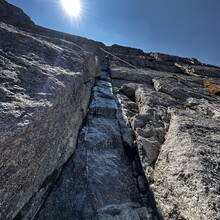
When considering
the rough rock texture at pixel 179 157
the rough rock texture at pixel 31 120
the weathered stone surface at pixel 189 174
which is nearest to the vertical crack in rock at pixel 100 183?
the rough rock texture at pixel 31 120

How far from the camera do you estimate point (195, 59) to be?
1544 inches

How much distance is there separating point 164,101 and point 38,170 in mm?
7491

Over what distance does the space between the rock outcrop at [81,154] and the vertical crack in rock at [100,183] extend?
3 centimetres

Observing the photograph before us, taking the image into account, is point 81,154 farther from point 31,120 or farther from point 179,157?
point 179,157

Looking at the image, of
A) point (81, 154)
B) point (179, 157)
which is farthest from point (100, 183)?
point (179, 157)

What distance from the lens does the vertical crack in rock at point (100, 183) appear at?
472cm

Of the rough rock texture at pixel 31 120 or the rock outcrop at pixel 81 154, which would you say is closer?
the rough rock texture at pixel 31 120

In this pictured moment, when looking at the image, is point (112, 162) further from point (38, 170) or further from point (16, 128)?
point (16, 128)

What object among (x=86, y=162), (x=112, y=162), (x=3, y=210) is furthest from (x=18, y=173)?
(x=112, y=162)

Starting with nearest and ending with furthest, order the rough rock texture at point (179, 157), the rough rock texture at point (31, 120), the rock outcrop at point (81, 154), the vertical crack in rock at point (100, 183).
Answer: the rough rock texture at point (31, 120), the rock outcrop at point (81, 154), the rough rock texture at point (179, 157), the vertical crack in rock at point (100, 183)

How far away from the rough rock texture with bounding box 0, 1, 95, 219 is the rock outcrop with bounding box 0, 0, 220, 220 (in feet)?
0.08

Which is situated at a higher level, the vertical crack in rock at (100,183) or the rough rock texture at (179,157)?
the rough rock texture at (179,157)

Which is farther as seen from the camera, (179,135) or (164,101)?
(164,101)

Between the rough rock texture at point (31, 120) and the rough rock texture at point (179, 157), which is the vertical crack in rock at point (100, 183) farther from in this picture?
the rough rock texture at point (179, 157)
